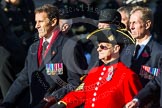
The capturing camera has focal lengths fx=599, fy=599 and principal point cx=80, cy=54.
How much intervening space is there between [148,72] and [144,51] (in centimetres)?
25

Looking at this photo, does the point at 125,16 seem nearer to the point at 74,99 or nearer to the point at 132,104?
the point at 74,99

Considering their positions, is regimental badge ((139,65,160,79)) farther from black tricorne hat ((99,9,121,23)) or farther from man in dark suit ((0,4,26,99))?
man in dark suit ((0,4,26,99))

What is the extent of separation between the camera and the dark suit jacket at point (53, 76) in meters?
5.52

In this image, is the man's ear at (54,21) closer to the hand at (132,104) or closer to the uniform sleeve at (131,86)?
the uniform sleeve at (131,86)

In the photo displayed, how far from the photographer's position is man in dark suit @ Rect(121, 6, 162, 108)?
5.41 metres

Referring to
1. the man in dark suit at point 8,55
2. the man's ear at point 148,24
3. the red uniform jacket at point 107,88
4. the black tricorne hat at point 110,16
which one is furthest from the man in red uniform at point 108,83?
the man in dark suit at point 8,55

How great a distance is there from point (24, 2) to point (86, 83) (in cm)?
345

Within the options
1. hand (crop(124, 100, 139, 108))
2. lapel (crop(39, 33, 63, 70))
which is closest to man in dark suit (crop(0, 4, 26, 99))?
lapel (crop(39, 33, 63, 70))

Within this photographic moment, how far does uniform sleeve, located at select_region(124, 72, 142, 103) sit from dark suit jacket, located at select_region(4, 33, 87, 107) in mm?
632

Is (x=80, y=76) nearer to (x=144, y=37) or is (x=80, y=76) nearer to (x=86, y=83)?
(x=86, y=83)

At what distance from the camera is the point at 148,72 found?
5.42 m

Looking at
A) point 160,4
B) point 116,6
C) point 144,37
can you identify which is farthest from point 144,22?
point 160,4

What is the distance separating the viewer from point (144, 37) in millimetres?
5652

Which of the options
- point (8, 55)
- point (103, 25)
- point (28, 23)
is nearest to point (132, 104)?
point (103, 25)
